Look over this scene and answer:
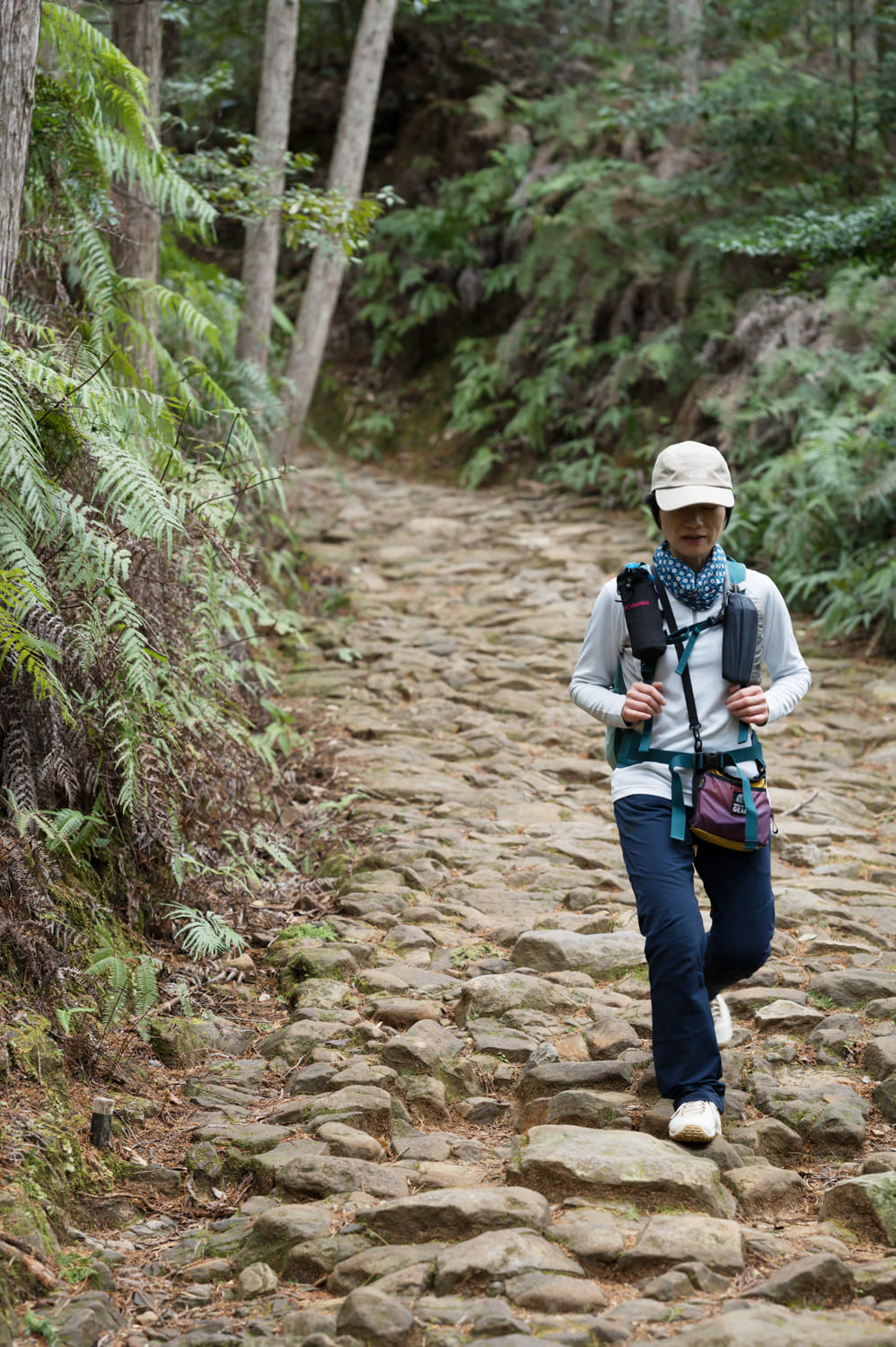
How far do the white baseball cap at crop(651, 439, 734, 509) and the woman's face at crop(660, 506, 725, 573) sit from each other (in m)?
0.03

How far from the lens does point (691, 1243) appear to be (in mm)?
2816

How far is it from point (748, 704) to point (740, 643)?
173 mm

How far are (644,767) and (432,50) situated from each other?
17775 millimetres

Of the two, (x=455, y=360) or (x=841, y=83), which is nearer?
(x=841, y=83)

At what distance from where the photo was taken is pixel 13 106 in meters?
4.16

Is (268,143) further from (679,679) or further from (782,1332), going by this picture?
(782,1332)

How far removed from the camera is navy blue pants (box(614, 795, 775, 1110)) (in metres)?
3.29

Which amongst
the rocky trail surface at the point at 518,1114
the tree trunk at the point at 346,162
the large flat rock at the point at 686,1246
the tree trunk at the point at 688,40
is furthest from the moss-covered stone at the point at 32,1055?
the tree trunk at the point at 688,40

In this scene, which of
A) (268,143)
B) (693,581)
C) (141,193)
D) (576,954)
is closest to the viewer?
(693,581)

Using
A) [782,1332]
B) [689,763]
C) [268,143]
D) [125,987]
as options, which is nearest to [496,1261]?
[782,1332]

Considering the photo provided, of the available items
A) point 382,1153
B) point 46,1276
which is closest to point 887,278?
point 382,1153

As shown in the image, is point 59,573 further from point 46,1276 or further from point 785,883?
point 785,883

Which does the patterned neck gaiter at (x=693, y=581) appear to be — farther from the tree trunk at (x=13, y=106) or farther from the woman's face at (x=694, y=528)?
the tree trunk at (x=13, y=106)

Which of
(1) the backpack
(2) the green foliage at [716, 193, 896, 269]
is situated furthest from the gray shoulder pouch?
(2) the green foliage at [716, 193, 896, 269]
